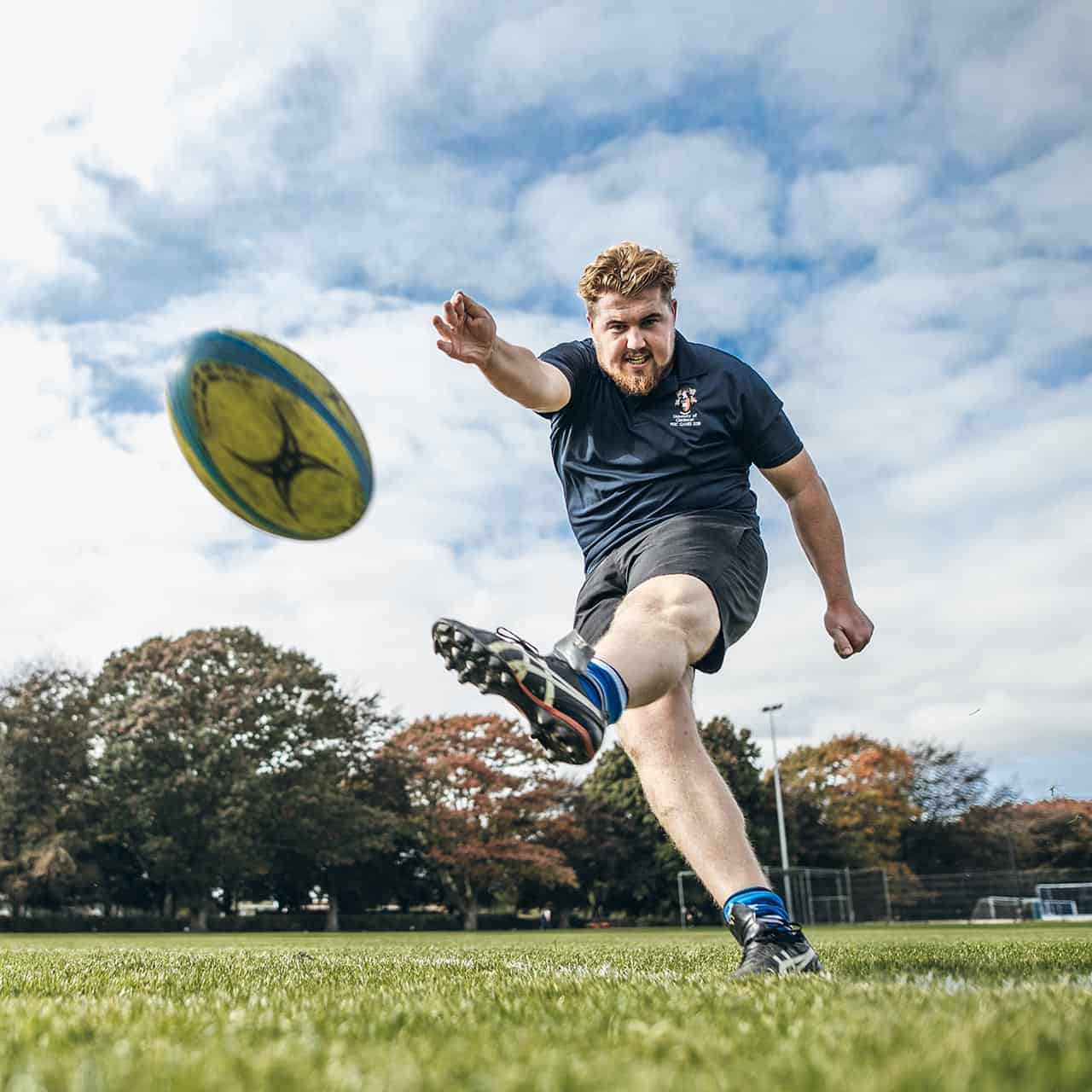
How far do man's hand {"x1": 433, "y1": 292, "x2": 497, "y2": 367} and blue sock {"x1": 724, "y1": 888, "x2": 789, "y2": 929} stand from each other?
1.95 metres

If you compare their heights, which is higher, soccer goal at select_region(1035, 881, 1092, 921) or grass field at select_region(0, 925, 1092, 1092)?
soccer goal at select_region(1035, 881, 1092, 921)

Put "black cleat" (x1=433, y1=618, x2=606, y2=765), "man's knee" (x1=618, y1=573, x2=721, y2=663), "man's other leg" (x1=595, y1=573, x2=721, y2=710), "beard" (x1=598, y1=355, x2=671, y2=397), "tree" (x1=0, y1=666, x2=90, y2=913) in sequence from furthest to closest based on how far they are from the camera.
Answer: "tree" (x1=0, y1=666, x2=90, y2=913), "beard" (x1=598, y1=355, x2=671, y2=397), "man's knee" (x1=618, y1=573, x2=721, y2=663), "man's other leg" (x1=595, y1=573, x2=721, y2=710), "black cleat" (x1=433, y1=618, x2=606, y2=765)

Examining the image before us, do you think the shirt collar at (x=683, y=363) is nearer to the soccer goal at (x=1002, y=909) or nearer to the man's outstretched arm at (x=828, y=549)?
the man's outstretched arm at (x=828, y=549)

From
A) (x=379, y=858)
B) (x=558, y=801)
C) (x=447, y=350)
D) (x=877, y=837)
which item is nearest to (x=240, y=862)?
(x=379, y=858)

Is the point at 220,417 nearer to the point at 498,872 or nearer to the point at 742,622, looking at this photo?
the point at 742,622

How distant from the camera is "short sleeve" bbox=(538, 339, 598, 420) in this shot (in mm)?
4152

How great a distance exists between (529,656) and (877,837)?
191 feet

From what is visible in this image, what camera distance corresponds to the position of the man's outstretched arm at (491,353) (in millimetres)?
3656

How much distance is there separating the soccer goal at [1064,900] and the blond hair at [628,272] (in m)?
42.7

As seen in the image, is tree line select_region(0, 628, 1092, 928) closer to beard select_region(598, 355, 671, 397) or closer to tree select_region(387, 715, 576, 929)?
tree select_region(387, 715, 576, 929)

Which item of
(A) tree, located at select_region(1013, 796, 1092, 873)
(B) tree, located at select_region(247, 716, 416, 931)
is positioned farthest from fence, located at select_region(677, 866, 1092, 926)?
(B) tree, located at select_region(247, 716, 416, 931)

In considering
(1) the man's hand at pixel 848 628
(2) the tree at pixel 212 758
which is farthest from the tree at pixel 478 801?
(1) the man's hand at pixel 848 628

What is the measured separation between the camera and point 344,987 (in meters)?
3.21

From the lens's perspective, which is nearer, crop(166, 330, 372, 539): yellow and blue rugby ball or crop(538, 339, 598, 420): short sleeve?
crop(166, 330, 372, 539): yellow and blue rugby ball
